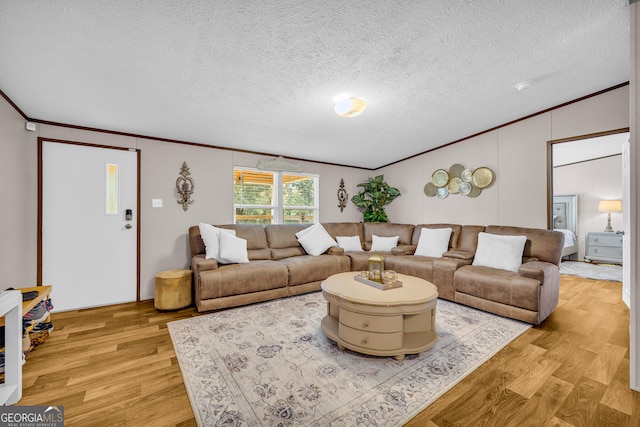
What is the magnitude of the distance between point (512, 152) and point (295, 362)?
166 inches

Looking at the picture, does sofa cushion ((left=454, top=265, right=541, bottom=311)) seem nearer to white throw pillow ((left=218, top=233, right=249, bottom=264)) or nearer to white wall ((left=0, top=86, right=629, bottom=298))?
white wall ((left=0, top=86, right=629, bottom=298))

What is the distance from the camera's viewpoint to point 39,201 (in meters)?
2.93

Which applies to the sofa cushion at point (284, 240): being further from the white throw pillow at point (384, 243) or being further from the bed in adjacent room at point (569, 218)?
the bed in adjacent room at point (569, 218)

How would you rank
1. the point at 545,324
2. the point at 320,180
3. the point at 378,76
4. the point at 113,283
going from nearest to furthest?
the point at 378,76
the point at 545,324
the point at 113,283
the point at 320,180

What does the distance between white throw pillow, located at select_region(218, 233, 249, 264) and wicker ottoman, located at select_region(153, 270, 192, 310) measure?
51cm

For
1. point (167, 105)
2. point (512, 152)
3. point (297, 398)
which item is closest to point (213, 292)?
point (297, 398)

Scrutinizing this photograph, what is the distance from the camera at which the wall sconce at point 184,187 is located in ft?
12.5

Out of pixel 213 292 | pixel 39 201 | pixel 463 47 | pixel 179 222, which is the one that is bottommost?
pixel 213 292

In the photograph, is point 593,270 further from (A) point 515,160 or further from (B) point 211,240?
(B) point 211,240

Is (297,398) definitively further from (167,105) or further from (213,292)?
(167,105)

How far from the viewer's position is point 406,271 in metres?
3.93

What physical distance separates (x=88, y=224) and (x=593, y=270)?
336 inches

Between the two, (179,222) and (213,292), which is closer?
(213,292)

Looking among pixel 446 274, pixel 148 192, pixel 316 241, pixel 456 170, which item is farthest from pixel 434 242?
pixel 148 192
